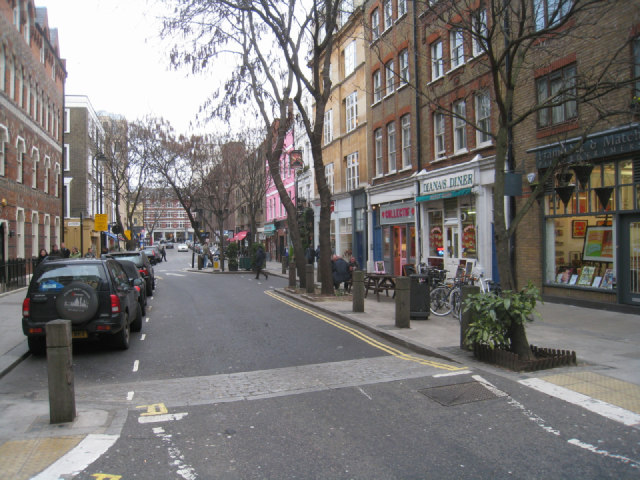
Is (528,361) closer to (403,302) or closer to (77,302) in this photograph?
(403,302)

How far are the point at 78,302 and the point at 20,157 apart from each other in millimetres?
19310

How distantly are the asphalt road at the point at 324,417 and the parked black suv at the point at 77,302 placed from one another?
493 mm

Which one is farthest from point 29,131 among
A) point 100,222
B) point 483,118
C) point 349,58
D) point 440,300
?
point 440,300

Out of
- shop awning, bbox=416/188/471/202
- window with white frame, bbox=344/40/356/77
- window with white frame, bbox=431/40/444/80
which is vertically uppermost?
window with white frame, bbox=344/40/356/77

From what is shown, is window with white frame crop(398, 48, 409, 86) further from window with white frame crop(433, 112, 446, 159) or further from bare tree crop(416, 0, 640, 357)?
window with white frame crop(433, 112, 446, 159)

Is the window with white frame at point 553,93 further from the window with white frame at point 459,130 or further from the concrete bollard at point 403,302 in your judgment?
the concrete bollard at point 403,302

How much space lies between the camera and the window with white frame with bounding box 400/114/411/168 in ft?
71.5

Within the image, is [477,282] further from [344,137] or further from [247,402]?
[344,137]

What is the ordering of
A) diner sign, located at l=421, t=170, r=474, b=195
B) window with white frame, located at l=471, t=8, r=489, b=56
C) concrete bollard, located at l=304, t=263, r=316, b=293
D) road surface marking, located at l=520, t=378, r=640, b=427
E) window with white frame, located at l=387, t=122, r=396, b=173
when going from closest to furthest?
road surface marking, located at l=520, t=378, r=640, b=427 → window with white frame, located at l=471, t=8, r=489, b=56 → concrete bollard, located at l=304, t=263, r=316, b=293 → diner sign, located at l=421, t=170, r=474, b=195 → window with white frame, located at l=387, t=122, r=396, b=173

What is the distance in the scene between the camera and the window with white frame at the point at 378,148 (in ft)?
80.5

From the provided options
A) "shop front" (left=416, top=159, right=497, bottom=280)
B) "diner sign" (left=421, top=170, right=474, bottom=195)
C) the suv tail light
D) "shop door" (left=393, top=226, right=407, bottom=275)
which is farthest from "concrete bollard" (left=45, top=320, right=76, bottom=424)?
"shop door" (left=393, top=226, right=407, bottom=275)

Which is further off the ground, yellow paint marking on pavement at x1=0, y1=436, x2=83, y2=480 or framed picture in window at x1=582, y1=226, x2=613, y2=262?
framed picture in window at x1=582, y1=226, x2=613, y2=262

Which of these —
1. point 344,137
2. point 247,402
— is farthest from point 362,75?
point 247,402

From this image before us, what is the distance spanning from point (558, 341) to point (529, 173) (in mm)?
6650
